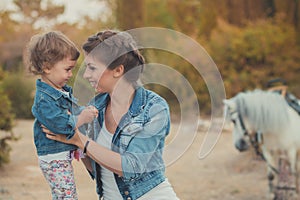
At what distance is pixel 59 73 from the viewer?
92.3 inches

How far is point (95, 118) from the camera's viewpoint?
2.32 metres

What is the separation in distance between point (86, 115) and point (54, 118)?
0.47 feet

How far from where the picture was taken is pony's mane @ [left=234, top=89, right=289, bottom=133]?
597 centimetres

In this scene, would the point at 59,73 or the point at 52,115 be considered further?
the point at 59,73

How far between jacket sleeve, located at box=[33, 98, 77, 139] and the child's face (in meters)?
0.13

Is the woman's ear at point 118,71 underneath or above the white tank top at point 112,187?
above

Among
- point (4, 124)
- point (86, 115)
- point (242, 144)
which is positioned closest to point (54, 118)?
point (86, 115)

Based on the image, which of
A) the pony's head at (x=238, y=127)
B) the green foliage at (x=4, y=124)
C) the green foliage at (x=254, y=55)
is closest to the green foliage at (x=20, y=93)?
the green foliage at (x=254, y=55)

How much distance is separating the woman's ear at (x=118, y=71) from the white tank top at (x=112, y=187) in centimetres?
24

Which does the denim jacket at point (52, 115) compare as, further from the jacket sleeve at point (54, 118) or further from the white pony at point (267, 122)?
the white pony at point (267, 122)

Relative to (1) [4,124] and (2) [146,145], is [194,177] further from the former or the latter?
(2) [146,145]

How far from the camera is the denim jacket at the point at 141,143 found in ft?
6.98

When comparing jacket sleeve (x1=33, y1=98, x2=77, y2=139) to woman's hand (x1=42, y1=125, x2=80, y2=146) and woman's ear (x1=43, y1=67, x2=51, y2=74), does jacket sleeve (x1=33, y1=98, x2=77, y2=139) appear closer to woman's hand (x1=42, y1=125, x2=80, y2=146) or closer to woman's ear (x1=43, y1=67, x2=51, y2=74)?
woman's hand (x1=42, y1=125, x2=80, y2=146)

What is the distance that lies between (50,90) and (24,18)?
23.1 m
